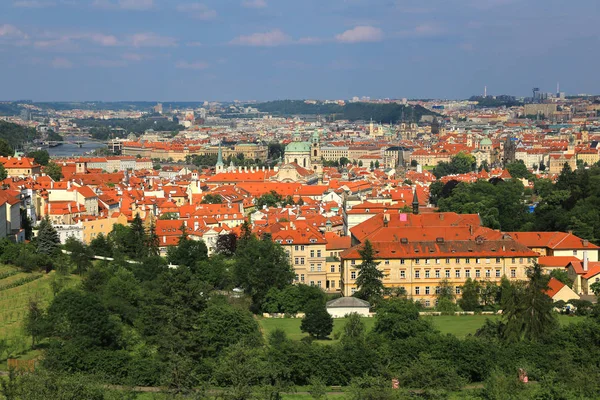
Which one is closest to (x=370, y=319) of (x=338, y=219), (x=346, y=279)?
(x=346, y=279)

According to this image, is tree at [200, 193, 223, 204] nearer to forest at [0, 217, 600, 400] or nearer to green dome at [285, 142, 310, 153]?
forest at [0, 217, 600, 400]

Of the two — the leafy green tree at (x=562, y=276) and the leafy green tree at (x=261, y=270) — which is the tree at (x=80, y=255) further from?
the leafy green tree at (x=562, y=276)

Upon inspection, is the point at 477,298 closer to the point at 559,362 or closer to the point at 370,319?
the point at 370,319

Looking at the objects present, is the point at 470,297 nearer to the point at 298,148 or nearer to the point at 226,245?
the point at 226,245

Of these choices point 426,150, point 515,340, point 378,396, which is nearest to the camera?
point 378,396

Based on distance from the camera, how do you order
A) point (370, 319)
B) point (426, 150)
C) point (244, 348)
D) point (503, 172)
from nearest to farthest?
1. point (244, 348)
2. point (370, 319)
3. point (503, 172)
4. point (426, 150)

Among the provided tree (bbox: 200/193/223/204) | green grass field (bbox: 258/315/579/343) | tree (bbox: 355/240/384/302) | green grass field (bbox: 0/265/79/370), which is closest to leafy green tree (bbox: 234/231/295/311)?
green grass field (bbox: 258/315/579/343)
